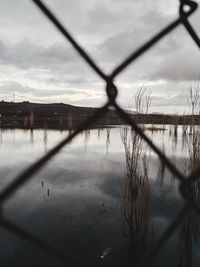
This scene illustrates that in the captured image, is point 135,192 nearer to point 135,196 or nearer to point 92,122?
point 135,196

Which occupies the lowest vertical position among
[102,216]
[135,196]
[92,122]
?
[102,216]

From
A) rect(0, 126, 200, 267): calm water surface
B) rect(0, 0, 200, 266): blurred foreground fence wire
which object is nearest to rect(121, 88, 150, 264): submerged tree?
rect(0, 126, 200, 267): calm water surface

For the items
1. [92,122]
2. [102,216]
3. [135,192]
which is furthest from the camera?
[102,216]

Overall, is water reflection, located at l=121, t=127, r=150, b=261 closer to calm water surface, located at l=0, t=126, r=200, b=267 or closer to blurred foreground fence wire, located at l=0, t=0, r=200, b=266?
calm water surface, located at l=0, t=126, r=200, b=267

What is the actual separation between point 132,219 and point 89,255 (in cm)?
99

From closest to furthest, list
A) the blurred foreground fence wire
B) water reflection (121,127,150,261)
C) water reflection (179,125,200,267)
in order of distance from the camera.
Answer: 1. the blurred foreground fence wire
2. water reflection (121,127,150,261)
3. water reflection (179,125,200,267)

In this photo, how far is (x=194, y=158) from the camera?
5.80m

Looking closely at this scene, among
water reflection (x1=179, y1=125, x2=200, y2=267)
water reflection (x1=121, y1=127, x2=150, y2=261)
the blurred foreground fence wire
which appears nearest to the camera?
the blurred foreground fence wire

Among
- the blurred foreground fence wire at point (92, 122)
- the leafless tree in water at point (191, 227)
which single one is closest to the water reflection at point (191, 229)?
the leafless tree in water at point (191, 227)

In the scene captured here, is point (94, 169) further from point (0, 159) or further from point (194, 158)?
point (194, 158)

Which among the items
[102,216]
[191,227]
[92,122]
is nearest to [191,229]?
[191,227]

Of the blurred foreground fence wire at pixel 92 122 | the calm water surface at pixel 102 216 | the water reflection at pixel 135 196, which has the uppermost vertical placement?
the blurred foreground fence wire at pixel 92 122

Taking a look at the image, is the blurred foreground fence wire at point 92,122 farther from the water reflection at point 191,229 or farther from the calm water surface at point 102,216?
the water reflection at point 191,229

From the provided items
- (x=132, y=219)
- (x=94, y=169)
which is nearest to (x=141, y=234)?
(x=132, y=219)
